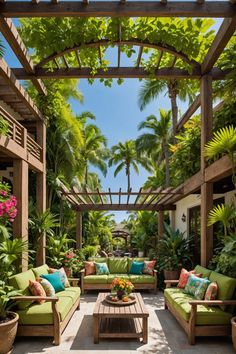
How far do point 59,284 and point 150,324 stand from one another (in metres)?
2.08

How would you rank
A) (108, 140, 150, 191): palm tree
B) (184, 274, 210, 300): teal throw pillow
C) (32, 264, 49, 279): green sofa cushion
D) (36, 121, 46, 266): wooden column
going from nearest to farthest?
(184, 274, 210, 300): teal throw pillow → (32, 264, 49, 279): green sofa cushion → (36, 121, 46, 266): wooden column → (108, 140, 150, 191): palm tree

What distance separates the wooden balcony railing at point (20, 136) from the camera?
6800 millimetres

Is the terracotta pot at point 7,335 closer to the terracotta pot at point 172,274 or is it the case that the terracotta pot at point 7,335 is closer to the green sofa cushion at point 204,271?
the green sofa cushion at point 204,271

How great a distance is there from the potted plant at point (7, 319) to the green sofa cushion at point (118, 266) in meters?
5.19

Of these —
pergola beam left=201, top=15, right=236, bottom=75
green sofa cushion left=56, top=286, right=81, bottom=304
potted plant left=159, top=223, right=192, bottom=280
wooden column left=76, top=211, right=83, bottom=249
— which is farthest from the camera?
wooden column left=76, top=211, right=83, bottom=249

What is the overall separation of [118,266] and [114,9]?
7.67 m

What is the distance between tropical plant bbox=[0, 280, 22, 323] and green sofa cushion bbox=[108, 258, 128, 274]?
5.19 m

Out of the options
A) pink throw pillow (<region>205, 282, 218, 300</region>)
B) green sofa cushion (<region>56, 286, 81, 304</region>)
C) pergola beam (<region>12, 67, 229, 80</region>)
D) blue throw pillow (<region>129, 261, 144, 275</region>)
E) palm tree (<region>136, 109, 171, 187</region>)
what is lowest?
blue throw pillow (<region>129, 261, 144, 275</region>)

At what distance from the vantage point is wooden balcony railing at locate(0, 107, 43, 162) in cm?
680

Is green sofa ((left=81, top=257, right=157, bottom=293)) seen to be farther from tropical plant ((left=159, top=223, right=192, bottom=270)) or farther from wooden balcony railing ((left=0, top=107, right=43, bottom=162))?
wooden balcony railing ((left=0, top=107, right=43, bottom=162))

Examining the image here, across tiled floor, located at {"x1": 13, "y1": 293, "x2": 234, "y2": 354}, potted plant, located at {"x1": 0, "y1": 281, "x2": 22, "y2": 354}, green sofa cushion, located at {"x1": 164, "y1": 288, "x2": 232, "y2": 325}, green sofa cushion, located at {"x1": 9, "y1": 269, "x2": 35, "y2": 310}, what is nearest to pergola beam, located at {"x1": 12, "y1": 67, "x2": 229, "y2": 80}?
green sofa cushion, located at {"x1": 9, "y1": 269, "x2": 35, "y2": 310}

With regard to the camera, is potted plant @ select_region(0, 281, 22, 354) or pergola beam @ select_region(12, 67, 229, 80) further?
pergola beam @ select_region(12, 67, 229, 80)

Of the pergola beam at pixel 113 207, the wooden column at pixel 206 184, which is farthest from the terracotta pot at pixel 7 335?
the pergola beam at pixel 113 207

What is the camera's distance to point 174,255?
401 inches
